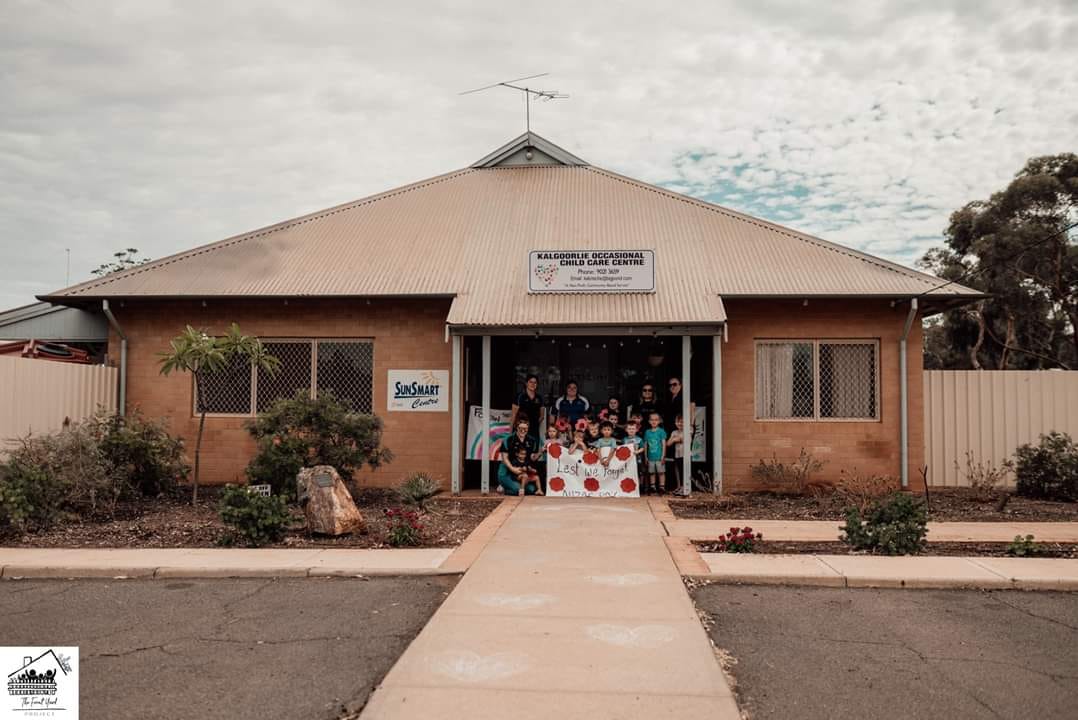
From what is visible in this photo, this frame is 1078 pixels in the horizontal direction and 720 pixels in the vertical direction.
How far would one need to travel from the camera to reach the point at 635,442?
1331cm

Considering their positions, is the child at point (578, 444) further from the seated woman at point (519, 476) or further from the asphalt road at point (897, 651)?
the asphalt road at point (897, 651)

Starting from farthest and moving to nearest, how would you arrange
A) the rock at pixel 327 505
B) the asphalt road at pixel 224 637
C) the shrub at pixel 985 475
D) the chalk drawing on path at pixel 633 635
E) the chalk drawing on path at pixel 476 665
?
1. the shrub at pixel 985 475
2. the rock at pixel 327 505
3. the chalk drawing on path at pixel 633 635
4. the chalk drawing on path at pixel 476 665
5. the asphalt road at pixel 224 637

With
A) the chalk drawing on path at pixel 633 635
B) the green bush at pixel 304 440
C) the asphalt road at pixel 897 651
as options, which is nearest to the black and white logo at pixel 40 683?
the chalk drawing on path at pixel 633 635

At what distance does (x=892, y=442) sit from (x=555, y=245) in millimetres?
6576

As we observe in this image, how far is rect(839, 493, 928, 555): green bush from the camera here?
852 cm

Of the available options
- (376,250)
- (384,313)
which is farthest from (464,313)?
(376,250)

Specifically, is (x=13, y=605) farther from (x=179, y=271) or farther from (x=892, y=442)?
(x=892, y=442)

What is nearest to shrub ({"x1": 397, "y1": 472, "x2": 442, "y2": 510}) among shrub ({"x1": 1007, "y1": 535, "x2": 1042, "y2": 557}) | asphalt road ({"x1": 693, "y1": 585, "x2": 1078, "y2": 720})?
asphalt road ({"x1": 693, "y1": 585, "x2": 1078, "y2": 720})

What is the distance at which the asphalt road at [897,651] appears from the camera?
4590 mm

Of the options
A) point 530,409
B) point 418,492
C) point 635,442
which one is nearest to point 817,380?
point 635,442

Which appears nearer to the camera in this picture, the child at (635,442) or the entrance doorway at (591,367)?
the child at (635,442)

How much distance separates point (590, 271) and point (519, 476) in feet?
11.8

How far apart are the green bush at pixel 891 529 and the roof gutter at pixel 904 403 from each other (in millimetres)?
5122

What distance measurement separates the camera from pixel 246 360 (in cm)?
1473
